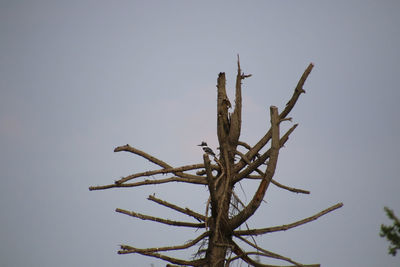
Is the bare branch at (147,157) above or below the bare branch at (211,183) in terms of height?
above

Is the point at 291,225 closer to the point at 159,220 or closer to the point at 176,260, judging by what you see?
the point at 176,260

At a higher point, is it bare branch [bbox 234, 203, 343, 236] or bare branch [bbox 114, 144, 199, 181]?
bare branch [bbox 114, 144, 199, 181]

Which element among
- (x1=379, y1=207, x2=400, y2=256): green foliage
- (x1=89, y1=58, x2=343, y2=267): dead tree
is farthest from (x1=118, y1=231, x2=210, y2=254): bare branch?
(x1=379, y1=207, x2=400, y2=256): green foliage

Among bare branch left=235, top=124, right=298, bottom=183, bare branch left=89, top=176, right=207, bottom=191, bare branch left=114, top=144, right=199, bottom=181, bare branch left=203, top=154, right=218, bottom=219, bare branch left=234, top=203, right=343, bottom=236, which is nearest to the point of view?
bare branch left=203, top=154, right=218, bottom=219

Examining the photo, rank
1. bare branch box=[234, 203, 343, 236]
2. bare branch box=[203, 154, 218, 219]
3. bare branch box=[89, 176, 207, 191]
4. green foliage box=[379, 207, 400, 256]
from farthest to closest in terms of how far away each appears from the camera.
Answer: green foliage box=[379, 207, 400, 256]
bare branch box=[89, 176, 207, 191]
bare branch box=[234, 203, 343, 236]
bare branch box=[203, 154, 218, 219]

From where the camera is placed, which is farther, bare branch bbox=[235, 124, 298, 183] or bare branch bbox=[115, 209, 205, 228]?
bare branch bbox=[115, 209, 205, 228]

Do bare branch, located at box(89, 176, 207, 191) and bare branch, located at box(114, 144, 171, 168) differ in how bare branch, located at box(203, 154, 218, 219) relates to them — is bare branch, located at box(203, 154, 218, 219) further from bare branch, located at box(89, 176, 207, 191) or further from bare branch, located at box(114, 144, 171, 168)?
bare branch, located at box(114, 144, 171, 168)

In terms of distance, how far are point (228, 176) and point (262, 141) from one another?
0.55 metres

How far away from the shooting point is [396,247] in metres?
14.9

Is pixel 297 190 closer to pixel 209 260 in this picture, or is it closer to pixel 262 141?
pixel 262 141

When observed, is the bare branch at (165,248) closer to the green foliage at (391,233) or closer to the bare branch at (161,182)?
the bare branch at (161,182)

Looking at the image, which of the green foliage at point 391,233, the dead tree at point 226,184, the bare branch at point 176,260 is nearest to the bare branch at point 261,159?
the dead tree at point 226,184

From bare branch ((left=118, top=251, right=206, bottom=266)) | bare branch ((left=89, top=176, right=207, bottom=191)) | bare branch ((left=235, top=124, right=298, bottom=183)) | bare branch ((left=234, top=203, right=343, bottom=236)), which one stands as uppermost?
bare branch ((left=235, top=124, right=298, bottom=183))

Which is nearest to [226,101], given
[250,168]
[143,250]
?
[250,168]
